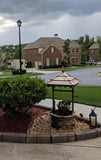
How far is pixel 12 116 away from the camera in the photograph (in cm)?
693

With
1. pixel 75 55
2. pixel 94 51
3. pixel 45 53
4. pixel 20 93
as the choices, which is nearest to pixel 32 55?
pixel 45 53

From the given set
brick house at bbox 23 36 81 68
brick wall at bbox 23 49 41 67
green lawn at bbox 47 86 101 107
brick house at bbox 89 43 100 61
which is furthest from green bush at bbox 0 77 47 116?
brick house at bbox 89 43 100 61

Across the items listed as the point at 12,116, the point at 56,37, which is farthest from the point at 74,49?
the point at 12,116

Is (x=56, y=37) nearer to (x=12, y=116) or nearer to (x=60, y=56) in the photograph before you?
(x=60, y=56)

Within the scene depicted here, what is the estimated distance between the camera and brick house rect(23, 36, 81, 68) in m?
55.0

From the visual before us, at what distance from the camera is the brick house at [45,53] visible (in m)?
55.0

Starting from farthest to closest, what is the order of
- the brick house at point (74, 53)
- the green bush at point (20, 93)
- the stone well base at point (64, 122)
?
the brick house at point (74, 53) < the stone well base at point (64, 122) < the green bush at point (20, 93)

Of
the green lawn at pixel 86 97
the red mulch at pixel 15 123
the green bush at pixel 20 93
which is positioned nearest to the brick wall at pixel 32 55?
the green lawn at pixel 86 97

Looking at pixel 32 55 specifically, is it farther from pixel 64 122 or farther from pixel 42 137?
pixel 42 137

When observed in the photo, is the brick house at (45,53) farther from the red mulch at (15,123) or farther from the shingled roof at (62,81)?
the shingled roof at (62,81)

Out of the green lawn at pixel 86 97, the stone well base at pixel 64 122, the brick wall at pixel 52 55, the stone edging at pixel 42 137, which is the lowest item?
the stone edging at pixel 42 137

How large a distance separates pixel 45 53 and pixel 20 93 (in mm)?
49211

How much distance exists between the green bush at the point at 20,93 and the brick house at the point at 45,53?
158ft

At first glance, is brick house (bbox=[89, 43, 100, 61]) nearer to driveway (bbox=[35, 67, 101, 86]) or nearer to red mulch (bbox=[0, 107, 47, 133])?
driveway (bbox=[35, 67, 101, 86])
